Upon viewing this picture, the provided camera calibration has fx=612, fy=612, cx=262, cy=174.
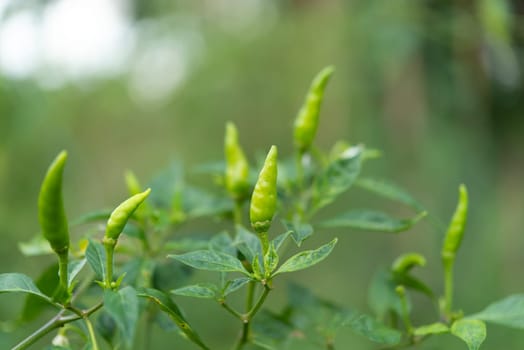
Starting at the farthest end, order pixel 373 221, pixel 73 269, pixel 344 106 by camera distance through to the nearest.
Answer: pixel 344 106 → pixel 373 221 → pixel 73 269

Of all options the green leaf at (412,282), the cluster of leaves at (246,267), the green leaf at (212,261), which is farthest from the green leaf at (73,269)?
the green leaf at (412,282)

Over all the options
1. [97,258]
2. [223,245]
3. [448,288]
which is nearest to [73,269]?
[97,258]

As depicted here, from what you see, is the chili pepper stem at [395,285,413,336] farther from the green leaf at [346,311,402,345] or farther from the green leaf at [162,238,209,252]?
the green leaf at [162,238,209,252]

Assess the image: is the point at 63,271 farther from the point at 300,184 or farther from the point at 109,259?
the point at 300,184

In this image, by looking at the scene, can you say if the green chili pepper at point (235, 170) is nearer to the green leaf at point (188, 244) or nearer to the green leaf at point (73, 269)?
the green leaf at point (188, 244)

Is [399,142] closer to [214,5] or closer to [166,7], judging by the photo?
[166,7]

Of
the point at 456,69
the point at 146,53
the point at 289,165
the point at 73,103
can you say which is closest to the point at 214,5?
the point at 146,53

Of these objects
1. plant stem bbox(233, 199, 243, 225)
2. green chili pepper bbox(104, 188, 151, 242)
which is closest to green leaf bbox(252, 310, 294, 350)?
plant stem bbox(233, 199, 243, 225)
